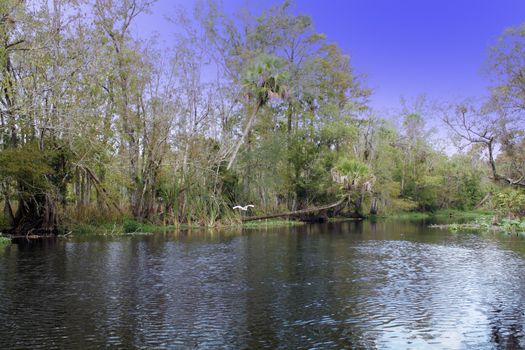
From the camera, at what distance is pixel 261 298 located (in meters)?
11.5

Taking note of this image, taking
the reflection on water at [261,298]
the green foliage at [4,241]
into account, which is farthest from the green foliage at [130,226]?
the reflection on water at [261,298]

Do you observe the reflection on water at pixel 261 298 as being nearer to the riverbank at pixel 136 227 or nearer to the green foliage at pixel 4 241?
the green foliage at pixel 4 241

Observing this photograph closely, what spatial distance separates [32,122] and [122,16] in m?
13.6

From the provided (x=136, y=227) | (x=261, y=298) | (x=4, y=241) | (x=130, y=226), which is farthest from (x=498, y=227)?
(x=4, y=241)

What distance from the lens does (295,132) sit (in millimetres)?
44906

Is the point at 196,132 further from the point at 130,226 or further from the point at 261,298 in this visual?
the point at 261,298

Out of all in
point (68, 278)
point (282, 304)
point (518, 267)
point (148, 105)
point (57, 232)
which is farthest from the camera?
point (148, 105)

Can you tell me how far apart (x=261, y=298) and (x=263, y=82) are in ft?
86.5

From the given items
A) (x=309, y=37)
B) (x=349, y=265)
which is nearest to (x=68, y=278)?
(x=349, y=265)

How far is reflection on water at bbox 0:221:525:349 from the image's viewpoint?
847 centimetres

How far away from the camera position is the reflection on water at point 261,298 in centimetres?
847

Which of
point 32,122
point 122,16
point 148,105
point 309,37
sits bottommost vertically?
point 32,122

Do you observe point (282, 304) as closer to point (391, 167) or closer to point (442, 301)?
point (442, 301)

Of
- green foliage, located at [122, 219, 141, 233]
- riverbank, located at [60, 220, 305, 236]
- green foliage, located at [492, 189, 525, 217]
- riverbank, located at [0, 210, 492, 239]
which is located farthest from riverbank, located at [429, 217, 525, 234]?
green foliage, located at [122, 219, 141, 233]
